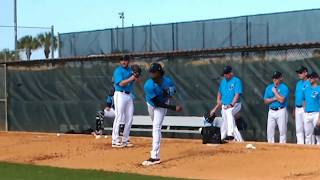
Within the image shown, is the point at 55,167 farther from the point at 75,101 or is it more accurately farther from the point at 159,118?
the point at 75,101

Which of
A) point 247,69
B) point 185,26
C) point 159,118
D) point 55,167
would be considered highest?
point 185,26

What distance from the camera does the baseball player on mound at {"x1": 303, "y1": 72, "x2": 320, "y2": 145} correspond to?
13.2 metres

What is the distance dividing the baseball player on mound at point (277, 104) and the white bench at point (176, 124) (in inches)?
54.6

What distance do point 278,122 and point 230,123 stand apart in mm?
989

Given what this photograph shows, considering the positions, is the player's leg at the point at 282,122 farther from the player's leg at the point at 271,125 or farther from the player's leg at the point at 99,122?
the player's leg at the point at 99,122

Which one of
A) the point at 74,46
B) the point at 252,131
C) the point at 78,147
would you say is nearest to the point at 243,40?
the point at 74,46

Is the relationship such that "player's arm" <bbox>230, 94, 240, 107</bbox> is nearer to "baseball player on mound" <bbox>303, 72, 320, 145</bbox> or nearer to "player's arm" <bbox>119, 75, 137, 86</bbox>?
"baseball player on mound" <bbox>303, 72, 320, 145</bbox>

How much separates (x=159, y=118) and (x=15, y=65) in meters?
9.76

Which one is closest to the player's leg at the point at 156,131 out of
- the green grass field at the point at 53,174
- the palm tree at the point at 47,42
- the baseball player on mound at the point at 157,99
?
the baseball player on mound at the point at 157,99

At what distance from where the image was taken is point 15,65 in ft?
66.1

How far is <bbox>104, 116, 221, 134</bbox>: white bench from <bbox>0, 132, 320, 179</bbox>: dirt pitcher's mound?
0.95m

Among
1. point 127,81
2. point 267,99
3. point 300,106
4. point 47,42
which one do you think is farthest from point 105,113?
point 47,42

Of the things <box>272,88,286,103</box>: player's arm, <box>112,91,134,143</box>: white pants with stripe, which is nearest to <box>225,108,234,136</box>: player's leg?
<box>272,88,286,103</box>: player's arm

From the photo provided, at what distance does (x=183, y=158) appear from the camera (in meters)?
12.2
